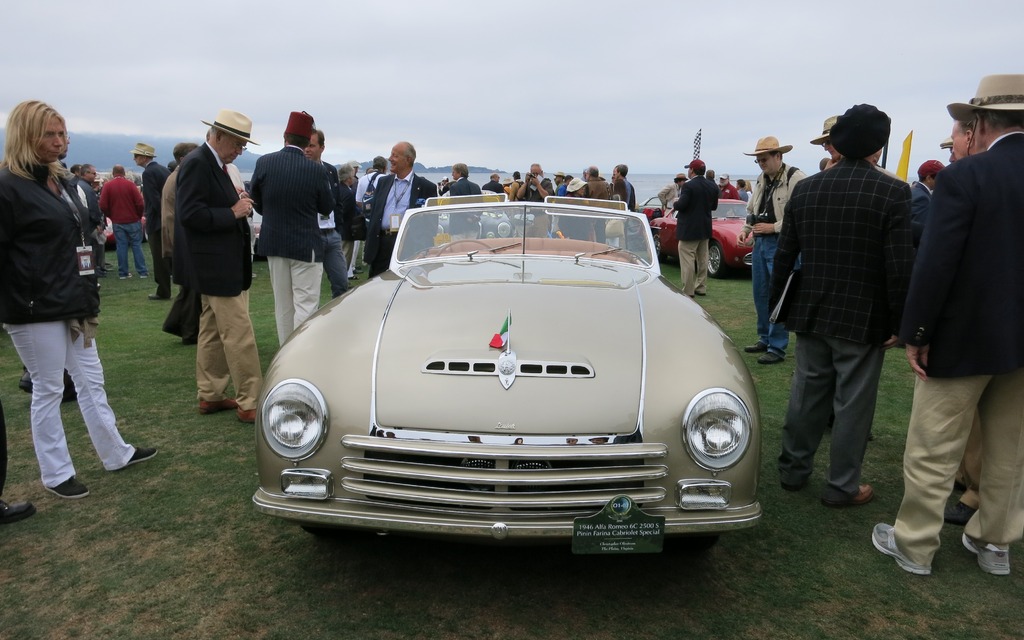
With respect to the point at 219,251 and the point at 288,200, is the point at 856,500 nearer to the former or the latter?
the point at 219,251

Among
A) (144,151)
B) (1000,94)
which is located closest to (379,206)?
(1000,94)

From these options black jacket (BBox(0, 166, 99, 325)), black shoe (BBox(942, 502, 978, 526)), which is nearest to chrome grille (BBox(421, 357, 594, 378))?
black jacket (BBox(0, 166, 99, 325))

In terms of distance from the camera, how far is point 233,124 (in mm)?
4930

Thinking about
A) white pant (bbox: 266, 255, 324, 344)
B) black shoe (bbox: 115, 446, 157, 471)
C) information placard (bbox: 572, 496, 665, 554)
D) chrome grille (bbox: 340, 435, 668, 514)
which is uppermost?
white pant (bbox: 266, 255, 324, 344)

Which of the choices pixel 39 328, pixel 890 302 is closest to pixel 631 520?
pixel 890 302

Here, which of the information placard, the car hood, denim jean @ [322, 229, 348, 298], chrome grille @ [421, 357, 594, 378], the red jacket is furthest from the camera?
the red jacket

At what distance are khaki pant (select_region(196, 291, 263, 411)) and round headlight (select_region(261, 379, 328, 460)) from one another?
2.38 meters

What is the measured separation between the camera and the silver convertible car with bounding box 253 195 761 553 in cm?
262

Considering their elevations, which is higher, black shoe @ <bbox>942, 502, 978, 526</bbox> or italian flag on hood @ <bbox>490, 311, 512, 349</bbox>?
italian flag on hood @ <bbox>490, 311, 512, 349</bbox>

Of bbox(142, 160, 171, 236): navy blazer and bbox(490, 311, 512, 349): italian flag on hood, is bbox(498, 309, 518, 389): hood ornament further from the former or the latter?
bbox(142, 160, 171, 236): navy blazer

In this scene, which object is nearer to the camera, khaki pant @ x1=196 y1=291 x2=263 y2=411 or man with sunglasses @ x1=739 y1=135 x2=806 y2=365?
khaki pant @ x1=196 y1=291 x2=263 y2=411

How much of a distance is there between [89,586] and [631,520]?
90.5 inches

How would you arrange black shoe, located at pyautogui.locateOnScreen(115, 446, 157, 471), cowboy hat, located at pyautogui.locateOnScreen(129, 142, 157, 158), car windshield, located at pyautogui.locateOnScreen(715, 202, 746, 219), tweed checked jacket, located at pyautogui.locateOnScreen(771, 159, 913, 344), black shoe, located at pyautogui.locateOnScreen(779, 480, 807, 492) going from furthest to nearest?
car windshield, located at pyautogui.locateOnScreen(715, 202, 746, 219)
cowboy hat, located at pyautogui.locateOnScreen(129, 142, 157, 158)
black shoe, located at pyautogui.locateOnScreen(115, 446, 157, 471)
black shoe, located at pyautogui.locateOnScreen(779, 480, 807, 492)
tweed checked jacket, located at pyautogui.locateOnScreen(771, 159, 913, 344)

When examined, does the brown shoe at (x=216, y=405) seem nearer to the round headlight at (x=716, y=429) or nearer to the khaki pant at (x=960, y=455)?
the round headlight at (x=716, y=429)
